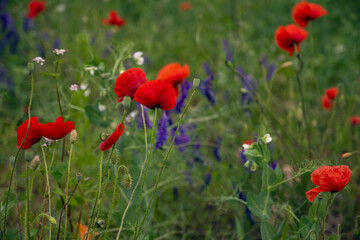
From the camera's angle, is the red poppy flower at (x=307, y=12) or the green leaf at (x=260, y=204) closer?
the green leaf at (x=260, y=204)

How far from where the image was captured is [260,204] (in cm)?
112

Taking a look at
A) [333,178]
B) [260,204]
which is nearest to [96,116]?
[260,204]

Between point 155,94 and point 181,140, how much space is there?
689 millimetres

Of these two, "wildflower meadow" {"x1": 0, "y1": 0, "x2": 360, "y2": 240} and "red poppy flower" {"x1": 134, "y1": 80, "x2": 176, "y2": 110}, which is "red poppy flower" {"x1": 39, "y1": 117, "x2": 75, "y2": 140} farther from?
"red poppy flower" {"x1": 134, "y1": 80, "x2": 176, "y2": 110}

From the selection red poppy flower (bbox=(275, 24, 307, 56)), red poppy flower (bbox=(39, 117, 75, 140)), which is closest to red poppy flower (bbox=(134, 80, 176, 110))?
red poppy flower (bbox=(39, 117, 75, 140))

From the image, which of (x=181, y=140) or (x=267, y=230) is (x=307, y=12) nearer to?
(x=181, y=140)

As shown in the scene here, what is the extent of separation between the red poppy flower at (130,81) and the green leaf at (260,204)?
482 millimetres

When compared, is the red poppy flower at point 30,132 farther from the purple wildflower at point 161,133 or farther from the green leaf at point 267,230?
the green leaf at point 267,230

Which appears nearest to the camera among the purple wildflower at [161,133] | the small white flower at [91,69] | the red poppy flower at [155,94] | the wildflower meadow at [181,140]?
the red poppy flower at [155,94]

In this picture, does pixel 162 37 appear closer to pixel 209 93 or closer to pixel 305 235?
pixel 209 93

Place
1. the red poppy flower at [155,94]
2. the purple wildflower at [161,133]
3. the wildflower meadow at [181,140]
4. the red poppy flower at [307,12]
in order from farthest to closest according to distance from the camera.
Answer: the red poppy flower at [307,12] < the purple wildflower at [161,133] < the wildflower meadow at [181,140] < the red poppy flower at [155,94]

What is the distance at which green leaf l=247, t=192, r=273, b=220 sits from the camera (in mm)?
1100

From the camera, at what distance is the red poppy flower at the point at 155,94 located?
34.3 inches

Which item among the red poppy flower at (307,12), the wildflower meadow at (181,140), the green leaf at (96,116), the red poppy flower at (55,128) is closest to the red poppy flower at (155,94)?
the wildflower meadow at (181,140)
